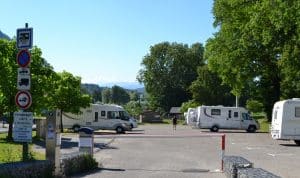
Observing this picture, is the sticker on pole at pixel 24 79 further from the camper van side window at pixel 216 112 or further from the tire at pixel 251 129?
the tire at pixel 251 129

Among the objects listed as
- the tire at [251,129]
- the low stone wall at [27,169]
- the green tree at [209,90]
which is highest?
the green tree at [209,90]

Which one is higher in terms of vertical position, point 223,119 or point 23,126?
point 23,126

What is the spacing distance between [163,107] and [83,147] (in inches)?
4727

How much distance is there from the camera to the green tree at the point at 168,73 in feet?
451

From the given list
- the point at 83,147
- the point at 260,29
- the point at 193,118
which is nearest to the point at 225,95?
the point at 193,118

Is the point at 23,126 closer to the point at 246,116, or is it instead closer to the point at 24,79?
the point at 24,79

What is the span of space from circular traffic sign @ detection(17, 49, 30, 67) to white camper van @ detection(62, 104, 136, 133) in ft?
124

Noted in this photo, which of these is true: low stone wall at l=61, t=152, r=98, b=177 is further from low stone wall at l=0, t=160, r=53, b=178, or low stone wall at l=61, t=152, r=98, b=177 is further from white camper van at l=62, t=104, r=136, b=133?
white camper van at l=62, t=104, r=136, b=133

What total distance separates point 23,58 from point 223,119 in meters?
44.2

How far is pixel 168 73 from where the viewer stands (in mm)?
138000

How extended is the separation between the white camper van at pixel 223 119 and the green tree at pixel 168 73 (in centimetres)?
7993

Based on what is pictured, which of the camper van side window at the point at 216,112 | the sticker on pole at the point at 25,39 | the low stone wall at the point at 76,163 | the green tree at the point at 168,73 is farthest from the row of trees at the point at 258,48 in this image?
the green tree at the point at 168,73

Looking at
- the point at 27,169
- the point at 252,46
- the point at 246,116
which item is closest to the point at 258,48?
the point at 252,46

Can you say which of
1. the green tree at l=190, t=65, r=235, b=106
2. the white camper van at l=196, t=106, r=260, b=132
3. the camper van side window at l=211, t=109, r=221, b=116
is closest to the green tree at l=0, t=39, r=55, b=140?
the white camper van at l=196, t=106, r=260, b=132
